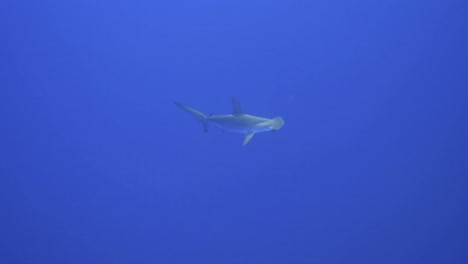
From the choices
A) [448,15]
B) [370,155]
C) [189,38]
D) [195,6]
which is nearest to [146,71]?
[189,38]

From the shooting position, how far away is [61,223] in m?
11.3

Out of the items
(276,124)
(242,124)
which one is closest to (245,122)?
(242,124)

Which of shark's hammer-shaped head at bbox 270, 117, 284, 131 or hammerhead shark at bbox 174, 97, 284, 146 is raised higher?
hammerhead shark at bbox 174, 97, 284, 146

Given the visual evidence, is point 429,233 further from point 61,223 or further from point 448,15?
point 61,223

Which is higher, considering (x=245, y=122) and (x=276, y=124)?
(x=245, y=122)

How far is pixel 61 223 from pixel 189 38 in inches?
312

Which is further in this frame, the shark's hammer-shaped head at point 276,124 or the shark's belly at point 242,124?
the shark's belly at point 242,124

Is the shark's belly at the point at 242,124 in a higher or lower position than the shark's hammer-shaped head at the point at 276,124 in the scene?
higher

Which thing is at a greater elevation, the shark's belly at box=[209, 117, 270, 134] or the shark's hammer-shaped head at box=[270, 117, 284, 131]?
the shark's belly at box=[209, 117, 270, 134]

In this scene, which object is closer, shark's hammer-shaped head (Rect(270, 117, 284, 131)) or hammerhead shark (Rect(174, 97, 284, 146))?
shark's hammer-shaped head (Rect(270, 117, 284, 131))

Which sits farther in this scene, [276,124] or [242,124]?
[242,124]

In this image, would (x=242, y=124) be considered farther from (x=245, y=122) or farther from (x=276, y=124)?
(x=276, y=124)

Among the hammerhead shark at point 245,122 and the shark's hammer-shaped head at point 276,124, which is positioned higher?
the hammerhead shark at point 245,122

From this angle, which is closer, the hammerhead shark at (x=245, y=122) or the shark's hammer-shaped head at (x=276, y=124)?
the shark's hammer-shaped head at (x=276, y=124)
